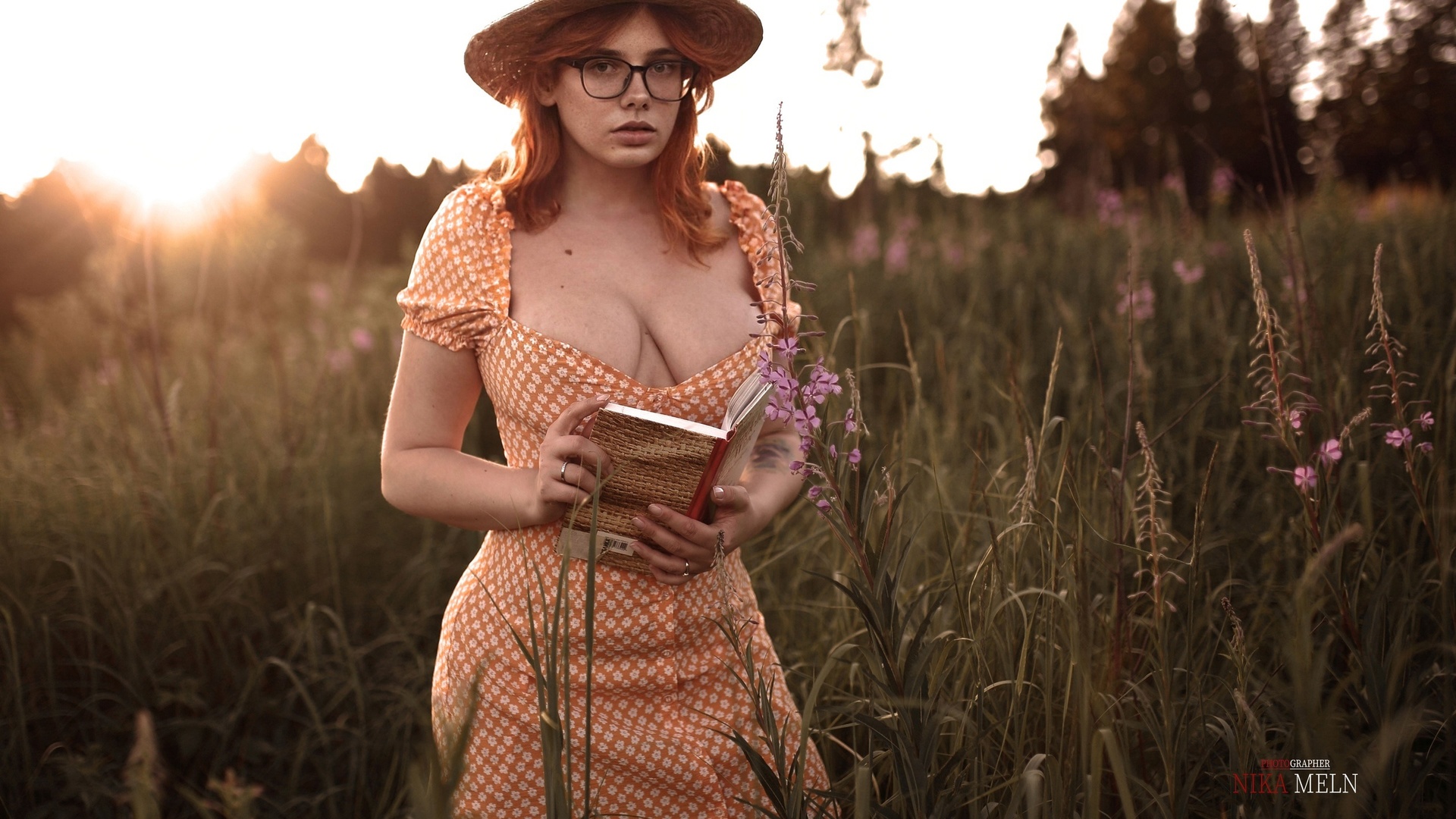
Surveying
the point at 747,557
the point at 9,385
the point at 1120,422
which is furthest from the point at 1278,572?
the point at 9,385

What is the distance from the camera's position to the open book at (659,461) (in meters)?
1.46

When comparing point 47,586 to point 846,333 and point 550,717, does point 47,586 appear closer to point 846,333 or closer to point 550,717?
point 550,717

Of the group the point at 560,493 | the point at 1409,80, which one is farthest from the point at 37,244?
the point at 1409,80

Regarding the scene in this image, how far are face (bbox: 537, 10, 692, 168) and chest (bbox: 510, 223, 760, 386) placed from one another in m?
0.19

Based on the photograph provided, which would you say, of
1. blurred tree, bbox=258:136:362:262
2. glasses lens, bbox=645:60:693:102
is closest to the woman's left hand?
glasses lens, bbox=645:60:693:102

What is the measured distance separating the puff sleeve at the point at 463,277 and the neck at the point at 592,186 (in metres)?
0.16

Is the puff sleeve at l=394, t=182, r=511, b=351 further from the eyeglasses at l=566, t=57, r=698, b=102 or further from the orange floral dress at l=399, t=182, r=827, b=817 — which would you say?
the eyeglasses at l=566, t=57, r=698, b=102

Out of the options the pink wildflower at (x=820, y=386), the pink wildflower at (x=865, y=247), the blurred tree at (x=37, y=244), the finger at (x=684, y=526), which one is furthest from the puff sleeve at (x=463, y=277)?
the blurred tree at (x=37, y=244)

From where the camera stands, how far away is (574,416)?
1.60 m

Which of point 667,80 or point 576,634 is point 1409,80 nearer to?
point 667,80

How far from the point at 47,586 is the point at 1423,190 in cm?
804

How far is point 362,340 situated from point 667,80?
13.1 feet

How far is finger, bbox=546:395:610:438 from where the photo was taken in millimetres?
1571

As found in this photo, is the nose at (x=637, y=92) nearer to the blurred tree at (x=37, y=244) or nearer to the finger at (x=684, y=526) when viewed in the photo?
the finger at (x=684, y=526)
